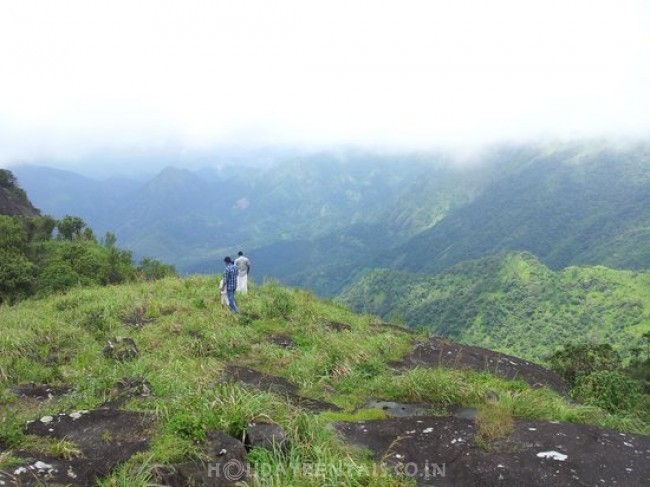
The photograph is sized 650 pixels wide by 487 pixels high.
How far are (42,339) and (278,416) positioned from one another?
9652 millimetres

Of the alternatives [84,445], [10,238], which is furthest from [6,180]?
[84,445]

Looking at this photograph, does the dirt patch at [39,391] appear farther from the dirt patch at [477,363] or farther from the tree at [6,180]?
the tree at [6,180]

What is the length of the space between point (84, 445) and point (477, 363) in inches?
440

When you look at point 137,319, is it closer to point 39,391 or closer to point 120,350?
A: point 120,350

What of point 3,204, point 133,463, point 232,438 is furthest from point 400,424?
point 3,204

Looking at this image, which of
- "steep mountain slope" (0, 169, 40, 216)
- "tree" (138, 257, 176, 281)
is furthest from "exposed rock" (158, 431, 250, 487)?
"steep mountain slope" (0, 169, 40, 216)

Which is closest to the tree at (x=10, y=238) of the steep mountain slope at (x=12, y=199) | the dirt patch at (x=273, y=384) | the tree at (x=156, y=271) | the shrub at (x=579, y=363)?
the tree at (x=156, y=271)

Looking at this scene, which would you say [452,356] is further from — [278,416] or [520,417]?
[278,416]

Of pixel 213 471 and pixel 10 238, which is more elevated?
pixel 213 471

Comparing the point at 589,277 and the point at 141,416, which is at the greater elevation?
the point at 141,416

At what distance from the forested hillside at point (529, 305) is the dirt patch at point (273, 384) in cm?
8279

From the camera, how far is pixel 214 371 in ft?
37.5

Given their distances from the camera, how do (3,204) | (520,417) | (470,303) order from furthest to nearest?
(470,303) → (3,204) → (520,417)

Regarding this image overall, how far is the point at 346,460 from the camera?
672 cm
